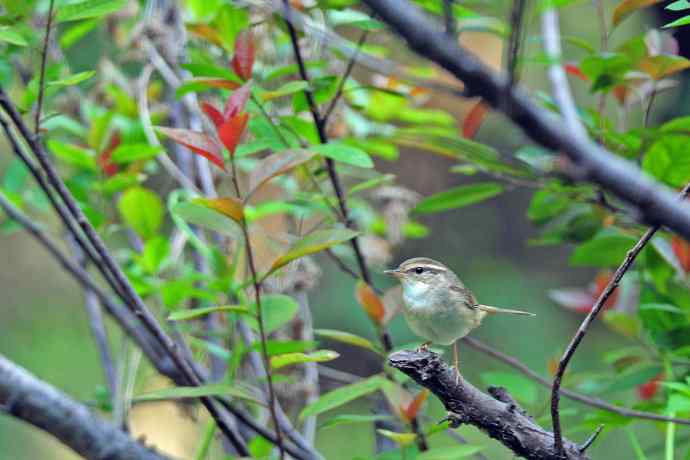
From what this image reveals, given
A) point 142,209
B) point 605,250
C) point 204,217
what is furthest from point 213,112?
point 605,250

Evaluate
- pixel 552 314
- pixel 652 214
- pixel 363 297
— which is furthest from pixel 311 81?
pixel 552 314

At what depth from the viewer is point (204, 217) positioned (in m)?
1.14

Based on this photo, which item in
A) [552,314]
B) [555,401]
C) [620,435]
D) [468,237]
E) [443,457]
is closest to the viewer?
[555,401]

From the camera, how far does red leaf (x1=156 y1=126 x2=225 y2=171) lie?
3.56 feet

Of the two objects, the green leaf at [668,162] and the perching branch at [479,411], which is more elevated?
the green leaf at [668,162]

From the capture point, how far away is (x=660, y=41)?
148 cm

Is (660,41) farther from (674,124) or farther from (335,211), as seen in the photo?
(335,211)

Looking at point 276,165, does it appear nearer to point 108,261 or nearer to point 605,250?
point 108,261

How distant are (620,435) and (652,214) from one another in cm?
298

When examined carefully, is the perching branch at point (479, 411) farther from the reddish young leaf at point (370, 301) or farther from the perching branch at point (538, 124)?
the perching branch at point (538, 124)

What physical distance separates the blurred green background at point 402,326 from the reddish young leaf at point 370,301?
1447 mm

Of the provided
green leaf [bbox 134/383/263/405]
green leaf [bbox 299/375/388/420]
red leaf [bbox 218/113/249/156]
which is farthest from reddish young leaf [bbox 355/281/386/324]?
red leaf [bbox 218/113/249/156]

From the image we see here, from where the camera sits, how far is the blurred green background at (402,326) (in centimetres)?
323

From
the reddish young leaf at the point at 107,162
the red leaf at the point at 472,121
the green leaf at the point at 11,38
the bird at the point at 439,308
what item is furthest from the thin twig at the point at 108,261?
the red leaf at the point at 472,121
